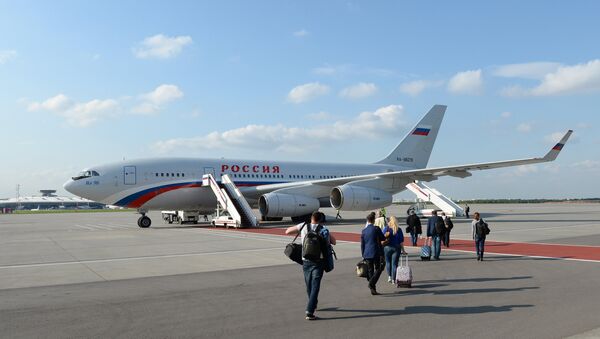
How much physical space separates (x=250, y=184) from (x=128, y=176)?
7456mm

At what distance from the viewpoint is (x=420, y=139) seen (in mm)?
39469

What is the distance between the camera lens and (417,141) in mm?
39438

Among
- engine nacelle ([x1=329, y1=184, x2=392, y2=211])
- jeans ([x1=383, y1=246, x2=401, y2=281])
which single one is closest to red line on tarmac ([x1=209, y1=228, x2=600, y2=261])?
Answer: jeans ([x1=383, y1=246, x2=401, y2=281])

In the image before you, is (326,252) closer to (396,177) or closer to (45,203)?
(396,177)

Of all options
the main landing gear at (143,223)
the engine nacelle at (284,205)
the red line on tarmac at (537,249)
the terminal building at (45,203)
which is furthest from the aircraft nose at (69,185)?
the terminal building at (45,203)

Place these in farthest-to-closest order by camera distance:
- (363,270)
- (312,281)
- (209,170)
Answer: (209,170)
(363,270)
(312,281)

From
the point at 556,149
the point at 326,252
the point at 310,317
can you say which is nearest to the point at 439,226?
the point at 326,252

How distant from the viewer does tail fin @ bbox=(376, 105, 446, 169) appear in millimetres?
39344

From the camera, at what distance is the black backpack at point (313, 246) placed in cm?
720

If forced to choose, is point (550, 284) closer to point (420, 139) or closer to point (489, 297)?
point (489, 297)

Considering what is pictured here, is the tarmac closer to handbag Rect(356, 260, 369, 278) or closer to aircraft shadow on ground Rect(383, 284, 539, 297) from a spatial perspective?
aircraft shadow on ground Rect(383, 284, 539, 297)

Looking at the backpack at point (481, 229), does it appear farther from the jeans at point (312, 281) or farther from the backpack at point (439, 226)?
the jeans at point (312, 281)

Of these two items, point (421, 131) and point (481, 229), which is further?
point (421, 131)

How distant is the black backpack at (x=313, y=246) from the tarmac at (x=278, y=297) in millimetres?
Answer: 881
